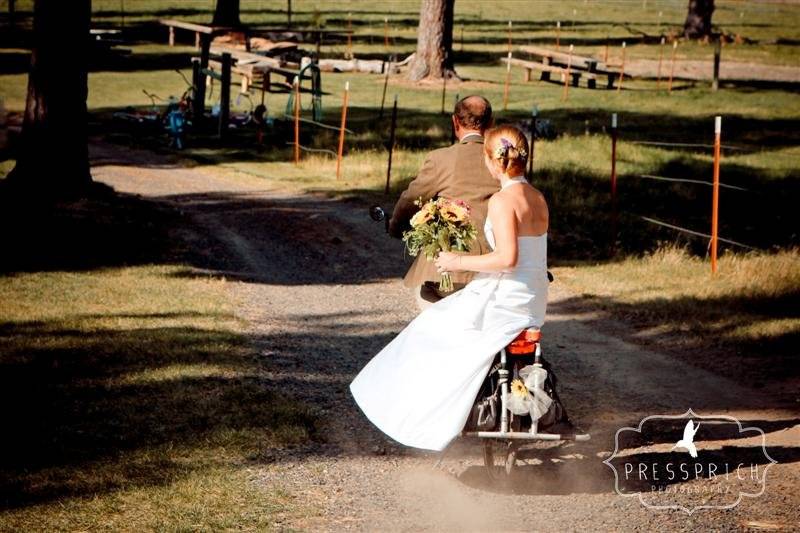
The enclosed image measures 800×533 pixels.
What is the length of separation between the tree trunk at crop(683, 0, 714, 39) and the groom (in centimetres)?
4494

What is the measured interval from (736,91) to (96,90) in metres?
20.3

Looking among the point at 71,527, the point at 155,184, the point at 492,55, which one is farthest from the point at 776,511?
the point at 492,55

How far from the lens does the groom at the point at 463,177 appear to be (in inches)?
276

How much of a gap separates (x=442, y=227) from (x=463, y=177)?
1.81 ft

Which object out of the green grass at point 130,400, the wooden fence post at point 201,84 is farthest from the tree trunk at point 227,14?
the green grass at point 130,400

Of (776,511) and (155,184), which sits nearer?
(776,511)

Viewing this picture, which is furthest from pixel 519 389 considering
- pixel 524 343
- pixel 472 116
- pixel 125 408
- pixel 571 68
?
pixel 571 68

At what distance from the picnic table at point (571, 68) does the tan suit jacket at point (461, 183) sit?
92.4ft

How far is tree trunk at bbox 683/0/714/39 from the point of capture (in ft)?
160

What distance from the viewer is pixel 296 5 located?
2509 inches

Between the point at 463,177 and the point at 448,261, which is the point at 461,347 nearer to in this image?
the point at 448,261

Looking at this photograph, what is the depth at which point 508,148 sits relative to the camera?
632cm

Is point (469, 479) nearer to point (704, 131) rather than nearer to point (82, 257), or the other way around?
point (82, 257)

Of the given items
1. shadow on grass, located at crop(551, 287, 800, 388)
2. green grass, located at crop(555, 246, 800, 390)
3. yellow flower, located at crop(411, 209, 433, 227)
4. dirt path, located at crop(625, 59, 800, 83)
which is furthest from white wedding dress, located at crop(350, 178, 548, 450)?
dirt path, located at crop(625, 59, 800, 83)
